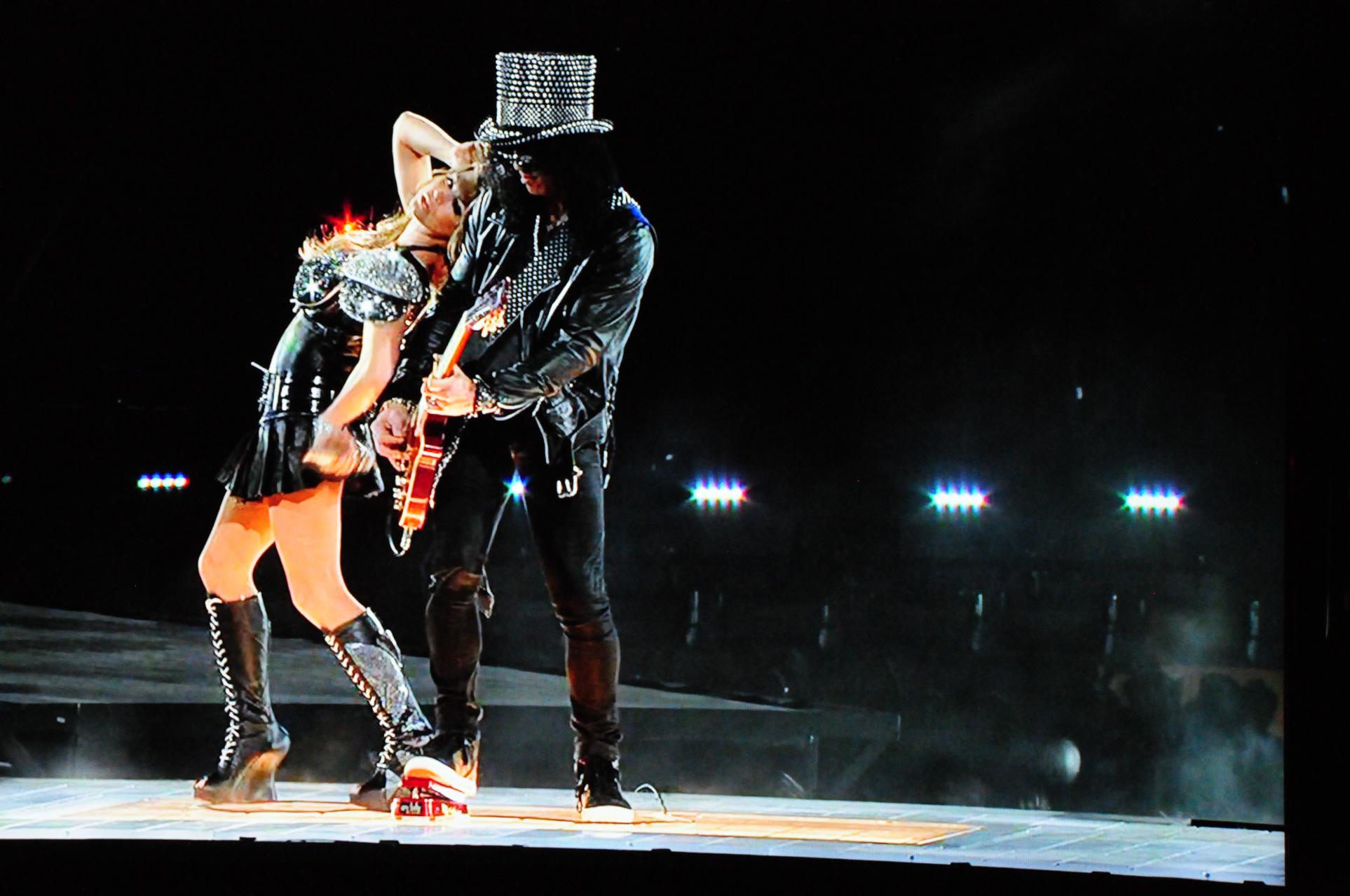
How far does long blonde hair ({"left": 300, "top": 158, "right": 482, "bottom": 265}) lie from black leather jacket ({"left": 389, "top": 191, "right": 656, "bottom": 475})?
0.03 meters

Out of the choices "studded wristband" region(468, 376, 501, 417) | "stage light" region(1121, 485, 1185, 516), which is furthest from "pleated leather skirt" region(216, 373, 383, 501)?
"stage light" region(1121, 485, 1185, 516)

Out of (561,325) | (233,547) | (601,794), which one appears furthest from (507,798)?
(561,325)

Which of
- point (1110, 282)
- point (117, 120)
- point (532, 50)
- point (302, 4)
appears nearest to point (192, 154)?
point (117, 120)

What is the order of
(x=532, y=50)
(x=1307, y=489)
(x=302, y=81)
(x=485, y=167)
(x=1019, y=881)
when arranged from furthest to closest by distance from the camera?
(x=302, y=81), (x=532, y=50), (x=485, y=167), (x=1019, y=881), (x=1307, y=489)

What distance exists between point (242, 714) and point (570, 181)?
1.57m

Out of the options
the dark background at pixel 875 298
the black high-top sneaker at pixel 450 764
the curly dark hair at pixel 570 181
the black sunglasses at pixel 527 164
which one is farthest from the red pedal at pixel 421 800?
the dark background at pixel 875 298

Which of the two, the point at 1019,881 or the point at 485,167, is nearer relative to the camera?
the point at 1019,881

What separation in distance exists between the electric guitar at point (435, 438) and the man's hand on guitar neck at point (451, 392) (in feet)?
0.23

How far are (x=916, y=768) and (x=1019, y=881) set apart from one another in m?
2.05

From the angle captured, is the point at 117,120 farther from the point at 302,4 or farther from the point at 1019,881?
the point at 1019,881

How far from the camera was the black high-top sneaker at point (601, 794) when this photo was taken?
485 cm

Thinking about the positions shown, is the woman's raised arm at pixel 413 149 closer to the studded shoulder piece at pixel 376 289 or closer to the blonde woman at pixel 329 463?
the blonde woman at pixel 329 463

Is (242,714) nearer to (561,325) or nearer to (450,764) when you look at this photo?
(450,764)

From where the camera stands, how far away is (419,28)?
5758mm
